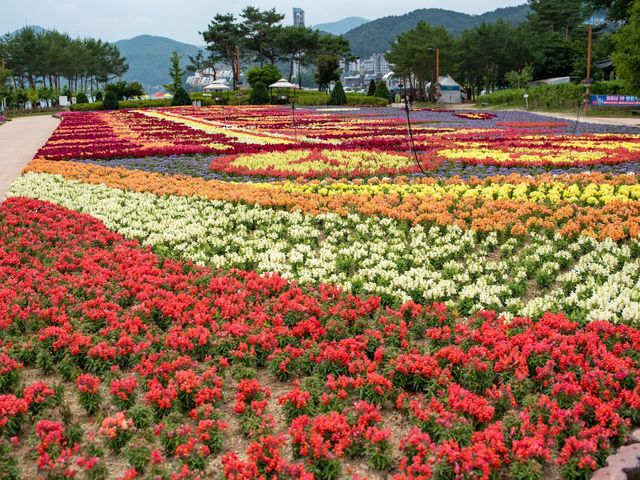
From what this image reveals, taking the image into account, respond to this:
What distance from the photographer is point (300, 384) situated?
15.8 ft

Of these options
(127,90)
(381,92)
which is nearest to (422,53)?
(381,92)

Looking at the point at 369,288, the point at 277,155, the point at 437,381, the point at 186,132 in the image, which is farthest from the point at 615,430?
the point at 186,132

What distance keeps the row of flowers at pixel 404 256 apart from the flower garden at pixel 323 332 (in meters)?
0.03

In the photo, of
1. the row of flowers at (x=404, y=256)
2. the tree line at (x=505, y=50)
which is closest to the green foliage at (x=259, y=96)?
the tree line at (x=505, y=50)

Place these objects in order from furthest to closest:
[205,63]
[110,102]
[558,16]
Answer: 1. [205,63]
2. [558,16]
3. [110,102]

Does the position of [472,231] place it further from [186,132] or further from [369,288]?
[186,132]

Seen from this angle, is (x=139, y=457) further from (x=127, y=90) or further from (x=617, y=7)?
(x=127, y=90)

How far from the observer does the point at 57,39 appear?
9975cm

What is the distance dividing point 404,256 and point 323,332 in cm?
248

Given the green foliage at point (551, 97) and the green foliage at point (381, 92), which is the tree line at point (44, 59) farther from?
the green foliage at point (551, 97)

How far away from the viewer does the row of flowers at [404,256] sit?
641 centimetres

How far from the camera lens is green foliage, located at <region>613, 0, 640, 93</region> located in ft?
98.2

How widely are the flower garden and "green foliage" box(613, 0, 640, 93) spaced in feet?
71.3

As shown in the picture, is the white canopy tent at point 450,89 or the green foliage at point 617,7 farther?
the white canopy tent at point 450,89
